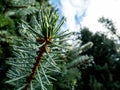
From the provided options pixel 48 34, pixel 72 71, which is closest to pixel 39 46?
pixel 48 34

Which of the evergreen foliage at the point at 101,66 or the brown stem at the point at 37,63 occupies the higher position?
the evergreen foliage at the point at 101,66

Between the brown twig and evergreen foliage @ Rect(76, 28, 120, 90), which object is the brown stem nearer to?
the brown twig

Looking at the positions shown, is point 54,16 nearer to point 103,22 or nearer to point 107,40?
point 107,40

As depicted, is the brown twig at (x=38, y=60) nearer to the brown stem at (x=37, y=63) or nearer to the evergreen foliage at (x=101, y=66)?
the brown stem at (x=37, y=63)

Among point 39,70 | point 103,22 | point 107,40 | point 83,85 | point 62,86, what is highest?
point 103,22

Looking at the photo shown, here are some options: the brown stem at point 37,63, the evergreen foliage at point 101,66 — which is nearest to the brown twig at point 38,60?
the brown stem at point 37,63

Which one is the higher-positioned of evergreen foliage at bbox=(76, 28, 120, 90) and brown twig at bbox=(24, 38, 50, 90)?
evergreen foliage at bbox=(76, 28, 120, 90)

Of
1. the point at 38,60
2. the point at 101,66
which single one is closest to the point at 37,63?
the point at 38,60

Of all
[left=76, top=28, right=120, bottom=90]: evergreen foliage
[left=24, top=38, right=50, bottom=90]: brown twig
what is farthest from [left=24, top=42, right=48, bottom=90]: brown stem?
[left=76, top=28, right=120, bottom=90]: evergreen foliage

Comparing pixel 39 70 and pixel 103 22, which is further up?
pixel 103 22

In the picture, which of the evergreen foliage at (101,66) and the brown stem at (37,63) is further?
the evergreen foliage at (101,66)

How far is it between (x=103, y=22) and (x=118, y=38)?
0.85 metres

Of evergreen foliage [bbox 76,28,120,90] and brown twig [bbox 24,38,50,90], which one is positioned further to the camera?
evergreen foliage [bbox 76,28,120,90]

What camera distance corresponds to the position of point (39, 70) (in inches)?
26.4
